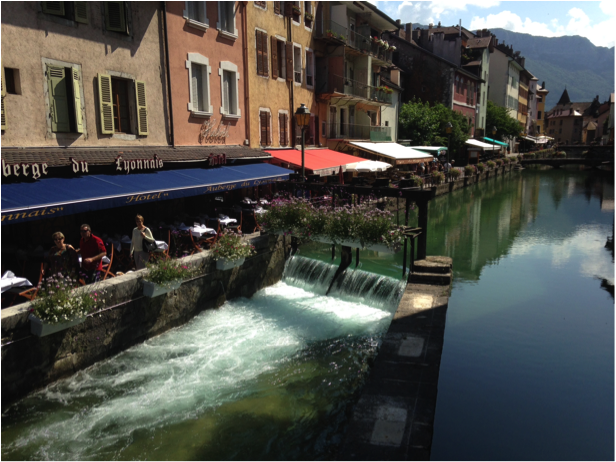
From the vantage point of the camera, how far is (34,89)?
33.9 ft

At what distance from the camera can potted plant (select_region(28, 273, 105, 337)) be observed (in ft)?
22.3

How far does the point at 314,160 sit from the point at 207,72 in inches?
244

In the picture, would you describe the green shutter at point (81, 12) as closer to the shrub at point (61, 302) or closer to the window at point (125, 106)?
the window at point (125, 106)

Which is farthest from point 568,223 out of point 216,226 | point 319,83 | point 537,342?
point 216,226

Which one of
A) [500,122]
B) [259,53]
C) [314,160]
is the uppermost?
[259,53]

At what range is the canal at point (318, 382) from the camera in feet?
20.7

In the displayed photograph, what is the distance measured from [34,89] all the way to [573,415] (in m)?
12.2

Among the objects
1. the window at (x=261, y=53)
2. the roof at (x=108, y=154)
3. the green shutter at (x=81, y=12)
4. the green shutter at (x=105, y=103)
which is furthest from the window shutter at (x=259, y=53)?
the green shutter at (x=81, y=12)

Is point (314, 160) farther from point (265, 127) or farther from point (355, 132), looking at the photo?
point (355, 132)

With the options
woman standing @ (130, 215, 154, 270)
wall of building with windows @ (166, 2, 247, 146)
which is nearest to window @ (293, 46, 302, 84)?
wall of building with windows @ (166, 2, 247, 146)

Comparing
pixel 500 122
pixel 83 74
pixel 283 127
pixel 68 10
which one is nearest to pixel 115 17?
pixel 68 10

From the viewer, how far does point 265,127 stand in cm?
1983

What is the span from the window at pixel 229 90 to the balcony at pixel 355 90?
777cm

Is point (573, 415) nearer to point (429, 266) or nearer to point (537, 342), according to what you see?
point (537, 342)
